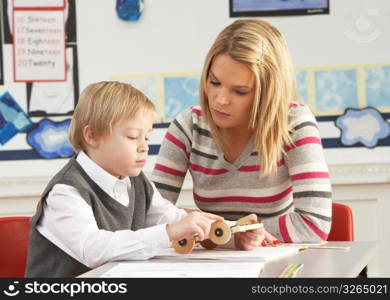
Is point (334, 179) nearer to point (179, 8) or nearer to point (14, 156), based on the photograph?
point (179, 8)

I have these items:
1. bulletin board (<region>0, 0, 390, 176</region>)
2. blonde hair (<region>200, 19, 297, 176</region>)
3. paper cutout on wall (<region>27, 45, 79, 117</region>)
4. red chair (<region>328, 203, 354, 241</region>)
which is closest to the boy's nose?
blonde hair (<region>200, 19, 297, 176</region>)

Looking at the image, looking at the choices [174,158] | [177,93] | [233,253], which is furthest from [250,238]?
[177,93]

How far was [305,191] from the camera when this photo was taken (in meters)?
2.29

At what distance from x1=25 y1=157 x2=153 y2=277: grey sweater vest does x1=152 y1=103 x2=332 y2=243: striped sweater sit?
1.60ft

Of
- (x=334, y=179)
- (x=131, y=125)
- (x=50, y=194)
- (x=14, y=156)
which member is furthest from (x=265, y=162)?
(x=14, y=156)

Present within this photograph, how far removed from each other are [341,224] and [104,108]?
0.97 m

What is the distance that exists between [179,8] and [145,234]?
2348 millimetres

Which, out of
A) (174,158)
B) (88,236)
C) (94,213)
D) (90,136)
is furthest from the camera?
(174,158)

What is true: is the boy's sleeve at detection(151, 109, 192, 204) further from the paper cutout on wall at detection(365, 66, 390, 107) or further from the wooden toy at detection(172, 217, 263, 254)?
the paper cutout on wall at detection(365, 66, 390, 107)

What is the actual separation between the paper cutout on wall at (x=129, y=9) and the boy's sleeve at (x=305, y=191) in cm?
177

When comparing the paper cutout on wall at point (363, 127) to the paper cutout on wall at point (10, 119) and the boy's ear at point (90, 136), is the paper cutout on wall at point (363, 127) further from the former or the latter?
the boy's ear at point (90, 136)

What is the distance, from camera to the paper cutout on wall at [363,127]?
12.9 feet

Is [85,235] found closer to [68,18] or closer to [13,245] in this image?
[13,245]

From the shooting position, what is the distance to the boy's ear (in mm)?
1997
